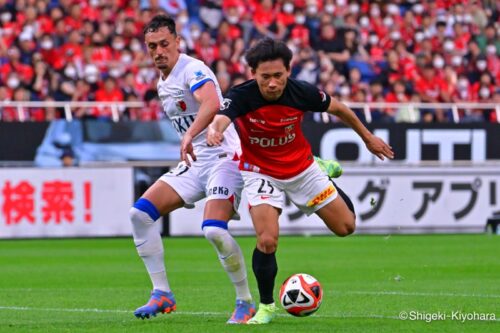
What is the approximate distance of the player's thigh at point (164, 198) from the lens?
981 centimetres

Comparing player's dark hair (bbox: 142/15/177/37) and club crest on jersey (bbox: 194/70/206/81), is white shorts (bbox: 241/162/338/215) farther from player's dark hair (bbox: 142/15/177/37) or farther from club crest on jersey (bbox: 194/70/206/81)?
player's dark hair (bbox: 142/15/177/37)

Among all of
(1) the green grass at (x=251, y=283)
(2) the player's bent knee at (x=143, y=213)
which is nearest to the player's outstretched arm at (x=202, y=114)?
(2) the player's bent knee at (x=143, y=213)

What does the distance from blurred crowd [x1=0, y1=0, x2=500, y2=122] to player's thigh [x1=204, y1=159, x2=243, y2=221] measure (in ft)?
40.6

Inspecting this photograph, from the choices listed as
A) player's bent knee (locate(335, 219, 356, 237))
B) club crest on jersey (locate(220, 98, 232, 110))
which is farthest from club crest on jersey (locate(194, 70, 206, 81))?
player's bent knee (locate(335, 219, 356, 237))

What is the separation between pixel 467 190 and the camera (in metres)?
22.2

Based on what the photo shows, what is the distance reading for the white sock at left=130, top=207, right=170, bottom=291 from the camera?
9758mm

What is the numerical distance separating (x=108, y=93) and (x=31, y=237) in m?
3.25

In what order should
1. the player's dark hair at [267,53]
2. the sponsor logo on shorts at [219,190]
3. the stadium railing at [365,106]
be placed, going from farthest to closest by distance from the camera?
1. the stadium railing at [365,106]
2. the sponsor logo on shorts at [219,190]
3. the player's dark hair at [267,53]

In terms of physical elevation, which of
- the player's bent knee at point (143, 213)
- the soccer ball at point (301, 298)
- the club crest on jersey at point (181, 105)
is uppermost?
the club crest on jersey at point (181, 105)

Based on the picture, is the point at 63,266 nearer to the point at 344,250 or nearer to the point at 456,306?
the point at 344,250

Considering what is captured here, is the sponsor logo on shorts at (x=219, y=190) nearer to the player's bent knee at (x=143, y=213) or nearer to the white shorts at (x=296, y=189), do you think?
the white shorts at (x=296, y=189)

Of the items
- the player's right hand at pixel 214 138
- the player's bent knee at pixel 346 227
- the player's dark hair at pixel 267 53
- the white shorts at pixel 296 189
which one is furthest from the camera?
the player's bent knee at pixel 346 227

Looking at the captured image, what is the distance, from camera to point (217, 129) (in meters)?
8.88
